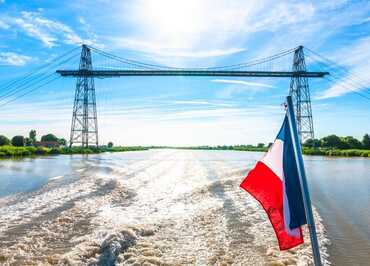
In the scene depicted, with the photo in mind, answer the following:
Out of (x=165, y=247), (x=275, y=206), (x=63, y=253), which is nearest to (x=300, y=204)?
(x=275, y=206)

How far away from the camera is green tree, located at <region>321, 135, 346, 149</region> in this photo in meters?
59.0

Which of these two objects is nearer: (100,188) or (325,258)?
(325,258)

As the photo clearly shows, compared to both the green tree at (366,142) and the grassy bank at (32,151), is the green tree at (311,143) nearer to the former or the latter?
the green tree at (366,142)

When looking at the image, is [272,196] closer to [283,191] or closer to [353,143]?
[283,191]

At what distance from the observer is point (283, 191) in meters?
2.76

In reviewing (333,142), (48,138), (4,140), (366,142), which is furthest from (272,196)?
(48,138)

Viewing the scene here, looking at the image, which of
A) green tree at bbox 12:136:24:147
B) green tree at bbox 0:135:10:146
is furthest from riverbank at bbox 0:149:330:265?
green tree at bbox 0:135:10:146

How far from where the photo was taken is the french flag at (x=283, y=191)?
108 inches

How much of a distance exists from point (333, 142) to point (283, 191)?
210ft

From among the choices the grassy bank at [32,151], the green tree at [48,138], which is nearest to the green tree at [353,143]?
the grassy bank at [32,151]

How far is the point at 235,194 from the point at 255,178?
7.20m

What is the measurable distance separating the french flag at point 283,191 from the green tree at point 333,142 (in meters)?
62.1

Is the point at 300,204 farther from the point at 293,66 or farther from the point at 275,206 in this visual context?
the point at 293,66

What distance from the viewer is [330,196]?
33.7 ft
